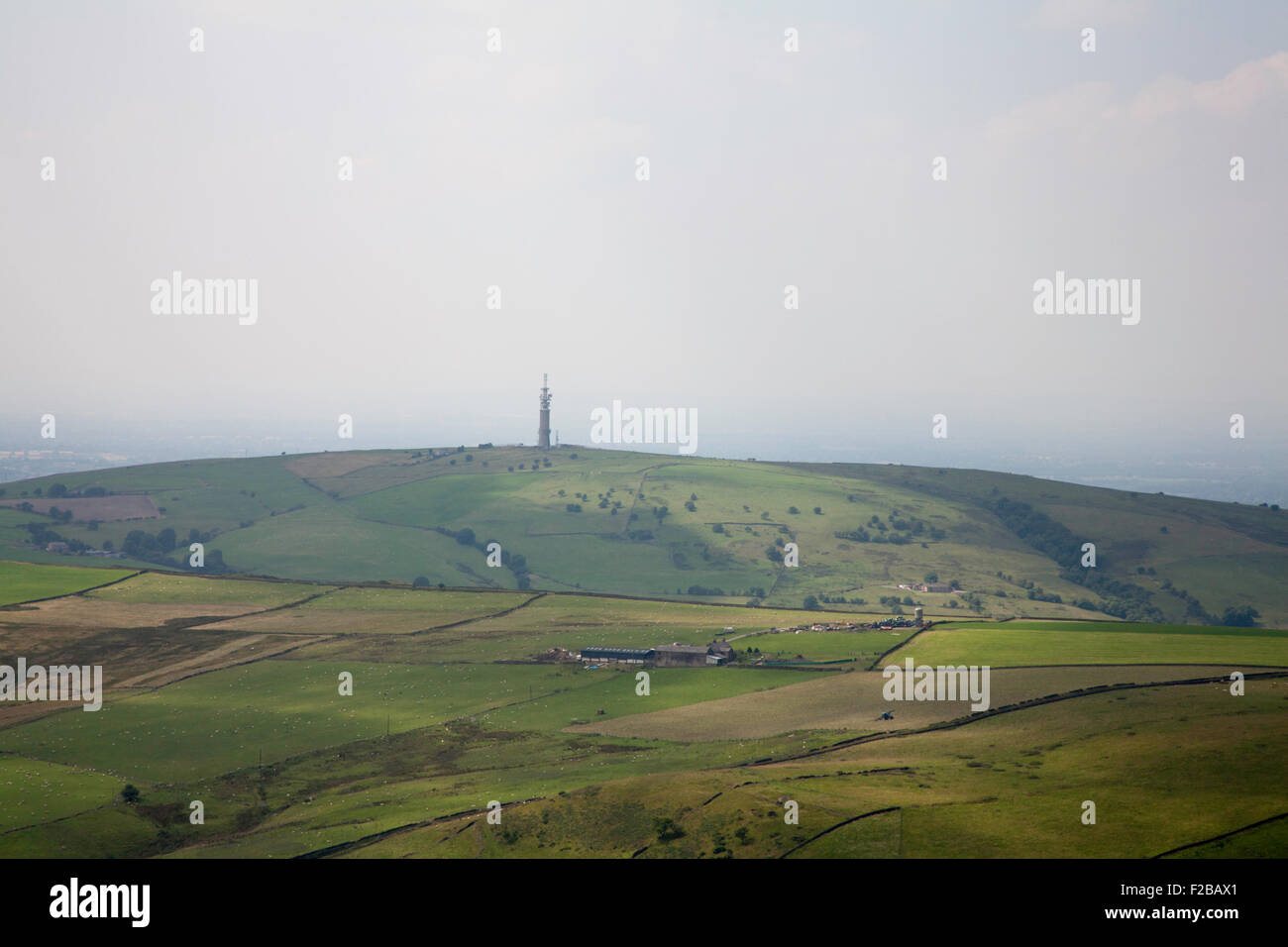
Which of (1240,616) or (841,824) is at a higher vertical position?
(841,824)

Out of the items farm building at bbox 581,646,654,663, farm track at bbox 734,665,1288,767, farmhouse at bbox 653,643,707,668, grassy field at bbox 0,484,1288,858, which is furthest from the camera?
farm building at bbox 581,646,654,663

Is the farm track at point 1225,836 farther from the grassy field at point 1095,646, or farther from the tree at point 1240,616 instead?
the tree at point 1240,616

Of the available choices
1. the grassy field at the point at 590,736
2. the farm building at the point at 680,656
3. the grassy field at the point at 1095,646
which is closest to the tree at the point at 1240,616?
the grassy field at the point at 1095,646

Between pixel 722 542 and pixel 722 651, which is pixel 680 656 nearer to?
pixel 722 651

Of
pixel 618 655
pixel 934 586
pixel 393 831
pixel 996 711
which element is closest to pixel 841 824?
pixel 393 831

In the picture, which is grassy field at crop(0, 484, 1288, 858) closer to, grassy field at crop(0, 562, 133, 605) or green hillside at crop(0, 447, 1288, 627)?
grassy field at crop(0, 562, 133, 605)

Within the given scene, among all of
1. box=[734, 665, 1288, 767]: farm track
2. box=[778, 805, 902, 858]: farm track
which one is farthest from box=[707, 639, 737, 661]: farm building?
box=[778, 805, 902, 858]: farm track
